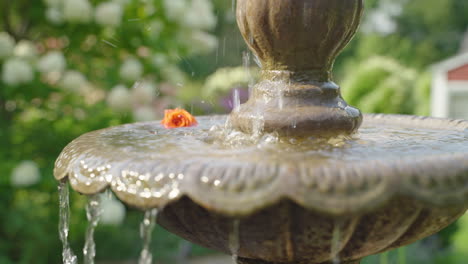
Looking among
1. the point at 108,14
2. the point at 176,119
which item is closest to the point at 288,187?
the point at 176,119

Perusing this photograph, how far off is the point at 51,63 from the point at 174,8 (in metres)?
1.26

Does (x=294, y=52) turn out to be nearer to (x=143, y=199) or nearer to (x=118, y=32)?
(x=143, y=199)

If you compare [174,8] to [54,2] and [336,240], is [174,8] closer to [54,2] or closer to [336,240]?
[54,2]

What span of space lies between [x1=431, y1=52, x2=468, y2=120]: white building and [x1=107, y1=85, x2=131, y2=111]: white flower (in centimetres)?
1106

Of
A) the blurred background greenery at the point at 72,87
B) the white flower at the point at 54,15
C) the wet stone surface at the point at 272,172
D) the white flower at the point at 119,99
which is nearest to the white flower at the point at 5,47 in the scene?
the blurred background greenery at the point at 72,87

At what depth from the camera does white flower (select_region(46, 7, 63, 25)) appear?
4.87 metres

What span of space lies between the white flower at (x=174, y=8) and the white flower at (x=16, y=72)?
1.38 metres

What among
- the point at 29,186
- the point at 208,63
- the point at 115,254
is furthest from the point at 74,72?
the point at 208,63

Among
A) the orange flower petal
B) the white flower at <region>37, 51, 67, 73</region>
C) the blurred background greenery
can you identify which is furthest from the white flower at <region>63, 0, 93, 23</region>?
the orange flower petal

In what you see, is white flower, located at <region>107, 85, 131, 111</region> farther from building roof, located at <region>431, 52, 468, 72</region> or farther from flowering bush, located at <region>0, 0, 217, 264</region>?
building roof, located at <region>431, 52, 468, 72</region>

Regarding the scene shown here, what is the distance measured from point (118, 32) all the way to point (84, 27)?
311 mm

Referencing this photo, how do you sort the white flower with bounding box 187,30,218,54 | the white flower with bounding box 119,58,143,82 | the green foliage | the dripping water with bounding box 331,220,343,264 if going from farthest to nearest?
the green foliage < the white flower with bounding box 187,30,218,54 < the white flower with bounding box 119,58,143,82 < the dripping water with bounding box 331,220,343,264

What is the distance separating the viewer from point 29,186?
189 inches

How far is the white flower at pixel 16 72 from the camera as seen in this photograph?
179 inches
